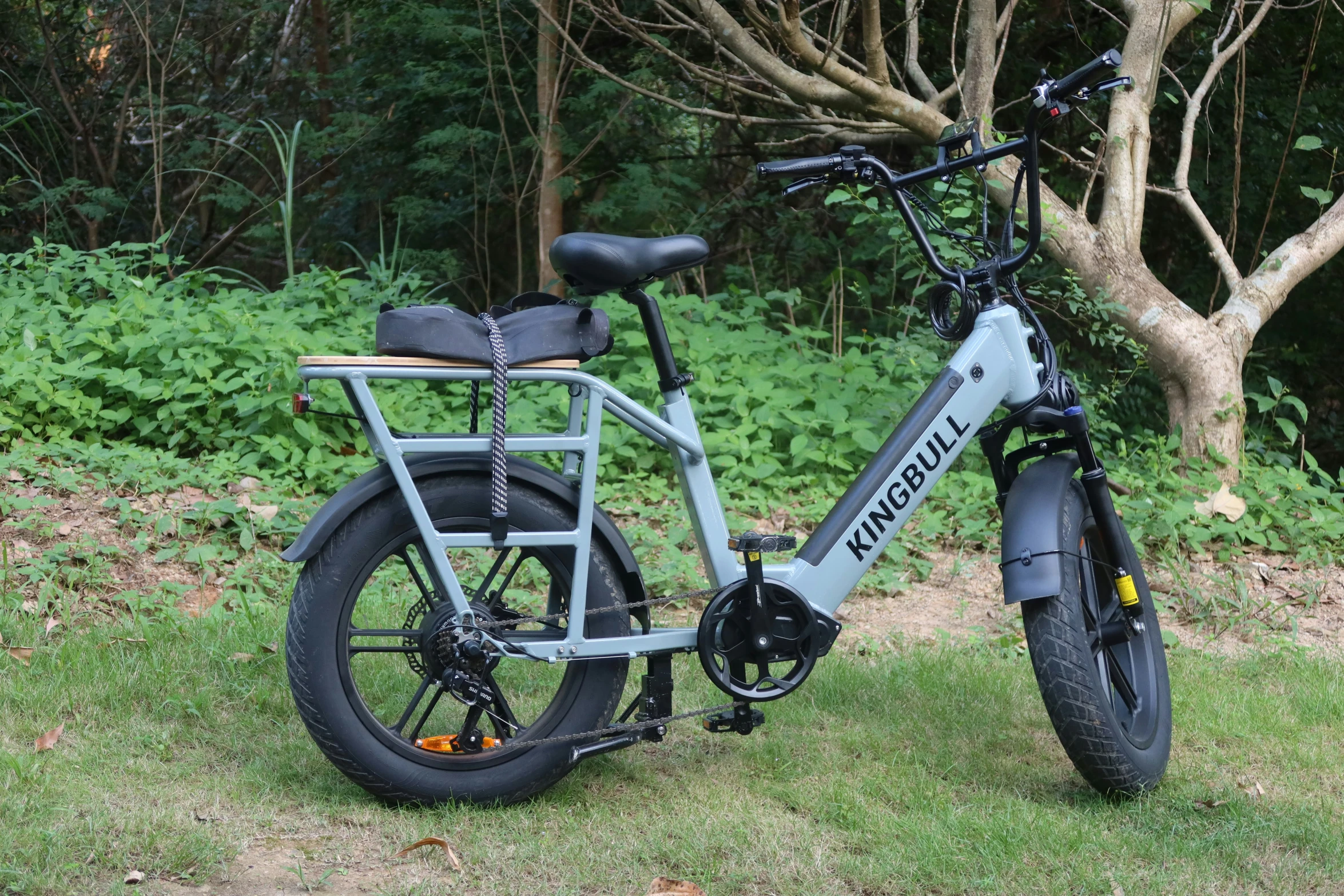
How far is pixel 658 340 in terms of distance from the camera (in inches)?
106

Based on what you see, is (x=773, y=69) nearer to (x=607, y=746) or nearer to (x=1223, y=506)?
(x=1223, y=506)

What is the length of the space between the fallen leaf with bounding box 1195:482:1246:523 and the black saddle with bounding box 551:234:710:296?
307 cm

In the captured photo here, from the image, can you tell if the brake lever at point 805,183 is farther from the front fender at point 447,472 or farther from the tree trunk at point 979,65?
the tree trunk at point 979,65

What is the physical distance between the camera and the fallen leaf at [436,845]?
236 cm

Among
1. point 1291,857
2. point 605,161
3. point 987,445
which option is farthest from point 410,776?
point 605,161

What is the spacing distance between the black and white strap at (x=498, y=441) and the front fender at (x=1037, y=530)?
1.10 m

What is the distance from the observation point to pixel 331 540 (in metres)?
2.49

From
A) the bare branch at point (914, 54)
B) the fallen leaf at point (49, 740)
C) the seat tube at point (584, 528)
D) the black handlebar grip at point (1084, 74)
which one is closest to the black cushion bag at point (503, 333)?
the seat tube at point (584, 528)

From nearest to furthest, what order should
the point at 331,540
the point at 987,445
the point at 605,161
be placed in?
the point at 331,540 → the point at 987,445 → the point at 605,161

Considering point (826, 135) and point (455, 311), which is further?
point (826, 135)

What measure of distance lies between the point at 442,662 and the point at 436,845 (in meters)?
0.37

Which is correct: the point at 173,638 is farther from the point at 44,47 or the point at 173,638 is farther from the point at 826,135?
the point at 44,47

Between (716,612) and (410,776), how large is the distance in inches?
29.2

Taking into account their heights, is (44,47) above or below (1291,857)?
above
